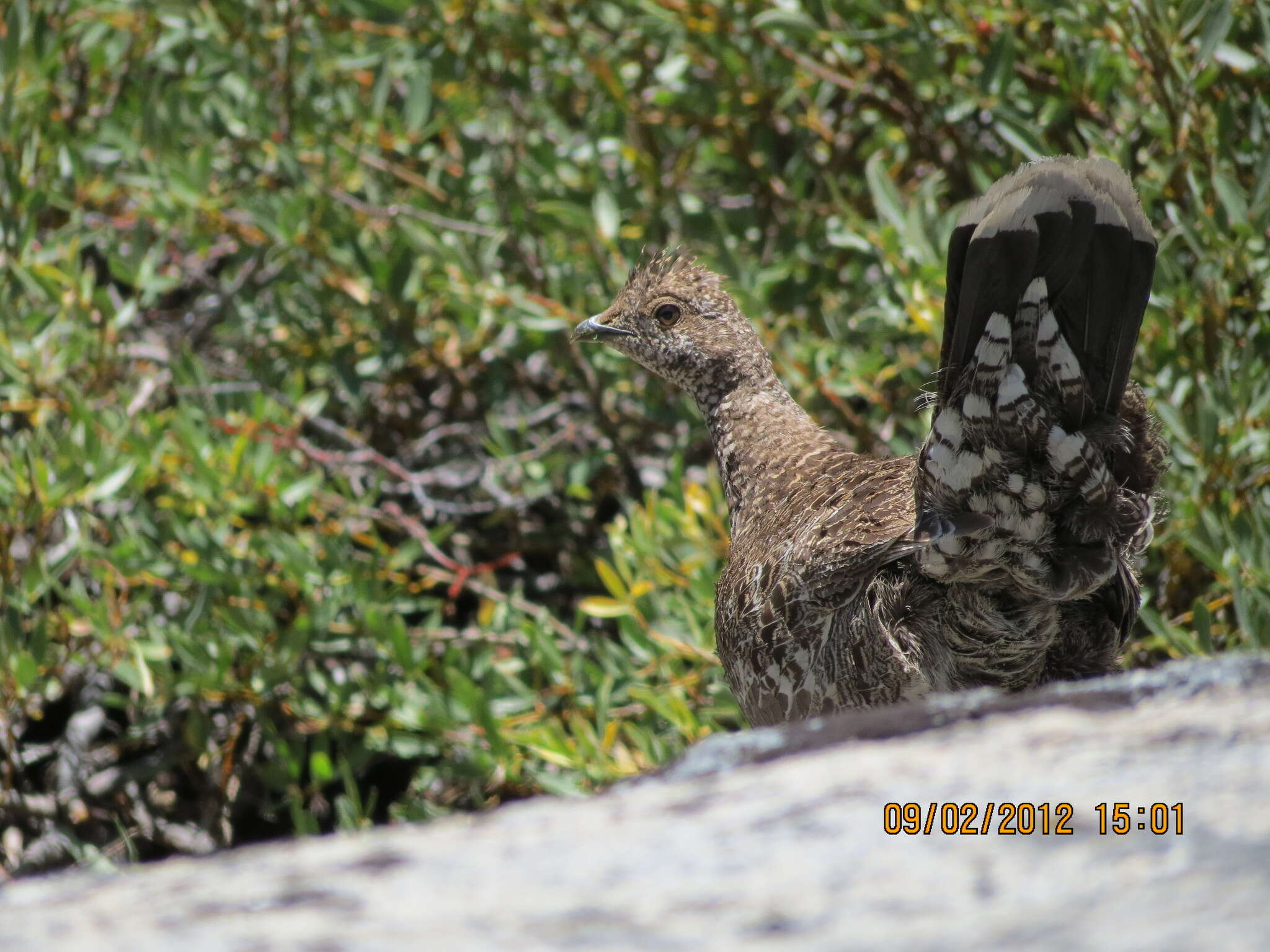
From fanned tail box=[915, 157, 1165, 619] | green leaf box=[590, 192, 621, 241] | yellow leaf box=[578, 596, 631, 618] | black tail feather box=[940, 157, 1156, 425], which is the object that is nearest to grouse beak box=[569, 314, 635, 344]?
green leaf box=[590, 192, 621, 241]

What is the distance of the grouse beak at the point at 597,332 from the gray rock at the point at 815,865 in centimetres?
298

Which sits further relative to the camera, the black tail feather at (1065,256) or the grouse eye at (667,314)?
the grouse eye at (667,314)

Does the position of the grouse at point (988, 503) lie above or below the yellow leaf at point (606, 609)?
above

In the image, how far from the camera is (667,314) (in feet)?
14.6

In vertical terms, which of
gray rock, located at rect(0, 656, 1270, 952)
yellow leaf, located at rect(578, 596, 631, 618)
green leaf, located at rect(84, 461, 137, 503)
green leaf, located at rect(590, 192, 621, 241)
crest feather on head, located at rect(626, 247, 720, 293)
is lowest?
yellow leaf, located at rect(578, 596, 631, 618)

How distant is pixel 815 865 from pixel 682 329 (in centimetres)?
326

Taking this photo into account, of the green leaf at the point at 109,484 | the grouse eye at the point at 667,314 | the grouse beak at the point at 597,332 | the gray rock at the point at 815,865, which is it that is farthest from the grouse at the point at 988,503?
the green leaf at the point at 109,484

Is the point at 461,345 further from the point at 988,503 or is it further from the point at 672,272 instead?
the point at 988,503

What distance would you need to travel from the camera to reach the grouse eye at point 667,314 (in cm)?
445

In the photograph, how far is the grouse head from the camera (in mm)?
4375

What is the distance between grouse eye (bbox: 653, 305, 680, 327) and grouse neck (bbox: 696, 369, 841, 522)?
30 cm

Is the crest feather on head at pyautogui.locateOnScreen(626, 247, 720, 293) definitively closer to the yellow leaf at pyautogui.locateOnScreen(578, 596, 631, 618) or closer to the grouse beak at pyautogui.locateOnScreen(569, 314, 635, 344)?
the grouse beak at pyautogui.locateOnScreen(569, 314, 635, 344)
